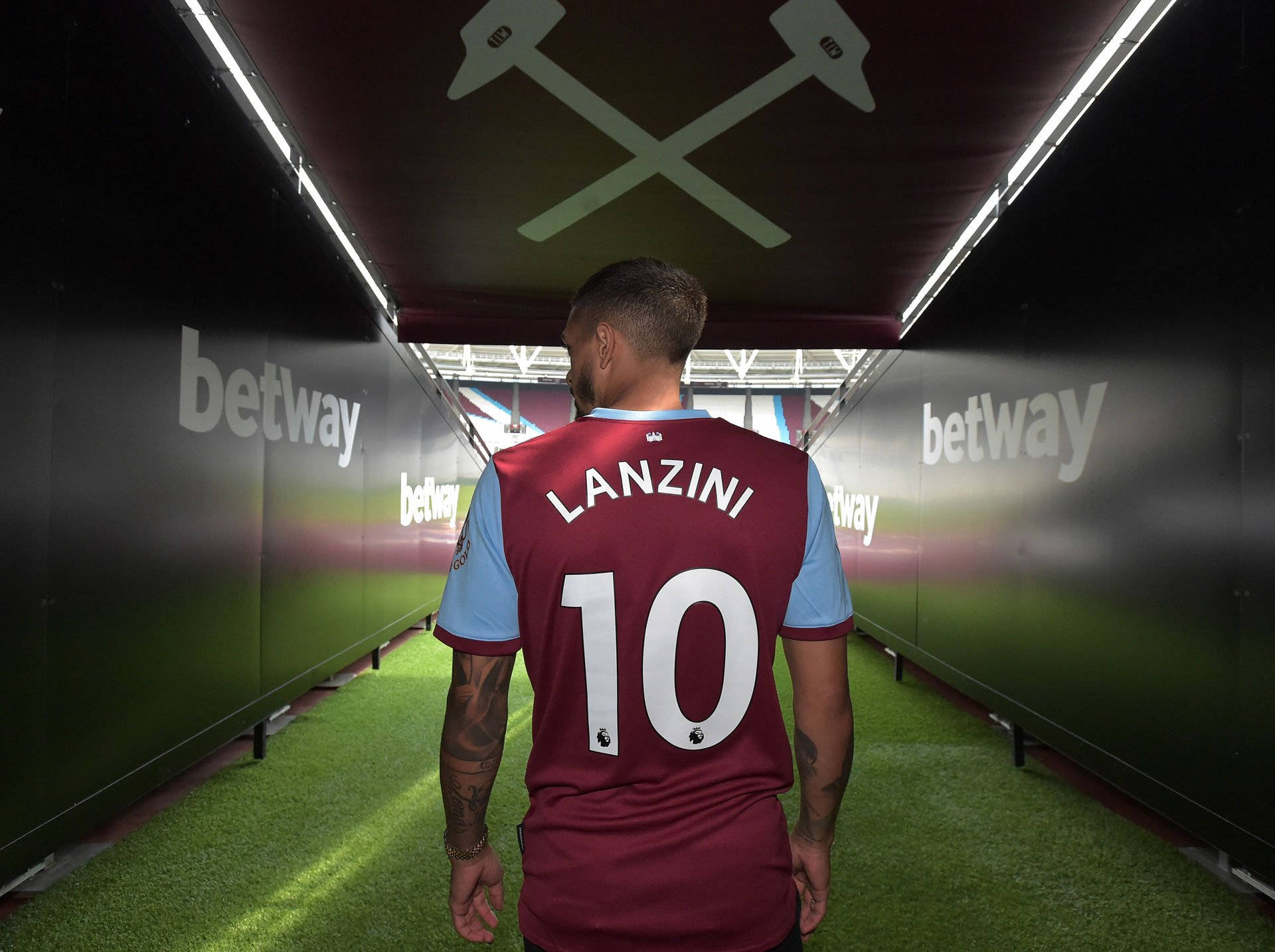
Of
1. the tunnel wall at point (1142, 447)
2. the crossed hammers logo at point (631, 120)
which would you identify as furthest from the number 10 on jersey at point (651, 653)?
the crossed hammers logo at point (631, 120)

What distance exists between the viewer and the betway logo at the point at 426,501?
5.00 metres

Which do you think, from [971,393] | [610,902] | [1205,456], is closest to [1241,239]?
[1205,456]

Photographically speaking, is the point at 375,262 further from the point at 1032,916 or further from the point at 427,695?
the point at 1032,916

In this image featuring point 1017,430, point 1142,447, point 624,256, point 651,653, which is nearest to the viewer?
point 651,653

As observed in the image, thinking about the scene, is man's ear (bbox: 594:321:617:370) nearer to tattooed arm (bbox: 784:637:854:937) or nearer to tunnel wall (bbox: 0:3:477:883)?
tattooed arm (bbox: 784:637:854:937)

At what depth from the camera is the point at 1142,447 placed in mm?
2250

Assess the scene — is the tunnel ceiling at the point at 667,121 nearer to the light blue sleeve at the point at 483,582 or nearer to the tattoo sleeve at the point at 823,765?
the light blue sleeve at the point at 483,582

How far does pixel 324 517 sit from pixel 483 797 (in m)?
2.89

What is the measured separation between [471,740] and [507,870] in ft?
4.59

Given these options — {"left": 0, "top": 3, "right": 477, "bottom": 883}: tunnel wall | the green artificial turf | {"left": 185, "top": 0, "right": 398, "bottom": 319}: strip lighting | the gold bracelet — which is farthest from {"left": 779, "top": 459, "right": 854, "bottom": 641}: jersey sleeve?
{"left": 185, "top": 0, "right": 398, "bottom": 319}: strip lighting

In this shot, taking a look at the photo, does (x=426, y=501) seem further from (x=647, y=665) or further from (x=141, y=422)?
(x=647, y=665)

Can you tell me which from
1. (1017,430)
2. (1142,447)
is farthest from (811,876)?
(1017,430)

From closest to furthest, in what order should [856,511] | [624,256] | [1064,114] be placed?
1. [1064,114]
2. [624,256]
3. [856,511]

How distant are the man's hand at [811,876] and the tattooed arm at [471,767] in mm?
440
